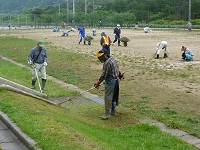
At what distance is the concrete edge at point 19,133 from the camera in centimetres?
725

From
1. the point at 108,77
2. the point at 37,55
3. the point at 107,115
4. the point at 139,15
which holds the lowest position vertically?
the point at 107,115

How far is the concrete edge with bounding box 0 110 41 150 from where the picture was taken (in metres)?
7.25

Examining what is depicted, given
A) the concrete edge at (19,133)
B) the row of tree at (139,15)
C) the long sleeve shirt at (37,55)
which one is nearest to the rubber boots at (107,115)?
the concrete edge at (19,133)

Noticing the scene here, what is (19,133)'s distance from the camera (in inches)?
314

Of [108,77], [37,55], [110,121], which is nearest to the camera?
[110,121]

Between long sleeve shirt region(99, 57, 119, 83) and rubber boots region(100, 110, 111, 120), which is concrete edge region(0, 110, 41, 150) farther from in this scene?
long sleeve shirt region(99, 57, 119, 83)

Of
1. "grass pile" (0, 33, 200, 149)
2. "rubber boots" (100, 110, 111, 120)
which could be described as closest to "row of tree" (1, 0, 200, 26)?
"grass pile" (0, 33, 200, 149)

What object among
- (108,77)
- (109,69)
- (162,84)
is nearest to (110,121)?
(108,77)

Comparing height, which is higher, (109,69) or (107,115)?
(109,69)

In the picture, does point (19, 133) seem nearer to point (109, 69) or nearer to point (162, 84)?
point (109, 69)

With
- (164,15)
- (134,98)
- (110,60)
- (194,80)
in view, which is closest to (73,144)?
(110,60)

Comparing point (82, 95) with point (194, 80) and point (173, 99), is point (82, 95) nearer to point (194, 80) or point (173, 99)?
point (173, 99)

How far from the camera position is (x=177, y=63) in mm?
21109

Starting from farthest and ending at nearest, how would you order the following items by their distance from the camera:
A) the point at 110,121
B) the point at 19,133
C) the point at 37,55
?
the point at 37,55 → the point at 110,121 → the point at 19,133
